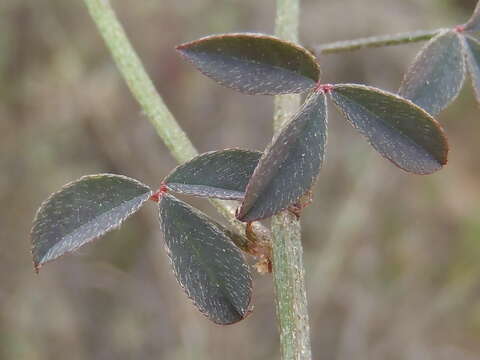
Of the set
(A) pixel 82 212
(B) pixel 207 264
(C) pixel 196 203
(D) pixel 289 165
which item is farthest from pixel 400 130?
(C) pixel 196 203

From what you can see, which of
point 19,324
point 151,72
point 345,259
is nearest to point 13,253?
point 19,324

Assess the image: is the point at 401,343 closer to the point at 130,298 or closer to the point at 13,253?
the point at 130,298

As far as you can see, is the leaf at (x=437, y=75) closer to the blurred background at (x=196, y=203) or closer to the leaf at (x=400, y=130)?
the leaf at (x=400, y=130)

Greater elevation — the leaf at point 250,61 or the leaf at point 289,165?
the leaf at point 250,61

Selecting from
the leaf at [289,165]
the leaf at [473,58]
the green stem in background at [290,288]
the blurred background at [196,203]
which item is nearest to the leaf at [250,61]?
the leaf at [289,165]

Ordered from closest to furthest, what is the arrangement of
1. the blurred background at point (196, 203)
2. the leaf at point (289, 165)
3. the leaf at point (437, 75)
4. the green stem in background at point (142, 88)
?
the leaf at point (289, 165) → the leaf at point (437, 75) → the green stem in background at point (142, 88) → the blurred background at point (196, 203)

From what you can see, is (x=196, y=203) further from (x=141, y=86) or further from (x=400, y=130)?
(x=400, y=130)
